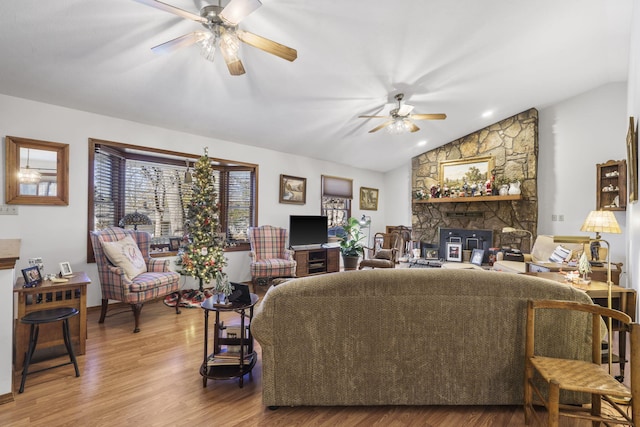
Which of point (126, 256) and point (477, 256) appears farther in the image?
point (477, 256)

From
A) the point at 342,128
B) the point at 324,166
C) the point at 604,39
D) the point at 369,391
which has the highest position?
the point at 604,39

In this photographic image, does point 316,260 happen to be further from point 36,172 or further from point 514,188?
point 36,172

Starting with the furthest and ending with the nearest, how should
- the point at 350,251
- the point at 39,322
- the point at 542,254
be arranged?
1. the point at 350,251
2. the point at 542,254
3. the point at 39,322

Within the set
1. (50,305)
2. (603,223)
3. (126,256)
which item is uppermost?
(603,223)

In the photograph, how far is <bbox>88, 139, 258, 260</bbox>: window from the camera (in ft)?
12.6

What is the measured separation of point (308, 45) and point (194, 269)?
3124 millimetres

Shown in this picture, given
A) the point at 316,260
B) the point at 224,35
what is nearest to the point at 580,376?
the point at 224,35

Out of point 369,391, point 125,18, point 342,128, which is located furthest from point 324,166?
point 369,391

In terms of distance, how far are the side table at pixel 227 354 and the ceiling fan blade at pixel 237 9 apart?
193 cm

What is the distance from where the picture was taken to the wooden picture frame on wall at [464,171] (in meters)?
6.04

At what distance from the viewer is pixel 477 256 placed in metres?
5.86

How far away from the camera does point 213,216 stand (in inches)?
169

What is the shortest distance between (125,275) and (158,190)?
1.67 meters

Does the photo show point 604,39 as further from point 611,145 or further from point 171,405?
point 171,405
